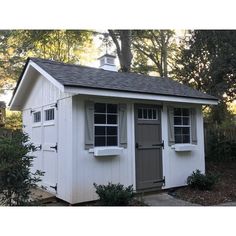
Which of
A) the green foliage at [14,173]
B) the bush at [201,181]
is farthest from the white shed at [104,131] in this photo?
the green foliage at [14,173]

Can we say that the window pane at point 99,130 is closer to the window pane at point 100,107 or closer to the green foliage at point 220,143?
the window pane at point 100,107

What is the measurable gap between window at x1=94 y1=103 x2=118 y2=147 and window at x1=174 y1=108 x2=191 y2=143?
195 centimetres

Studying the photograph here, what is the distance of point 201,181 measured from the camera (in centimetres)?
723

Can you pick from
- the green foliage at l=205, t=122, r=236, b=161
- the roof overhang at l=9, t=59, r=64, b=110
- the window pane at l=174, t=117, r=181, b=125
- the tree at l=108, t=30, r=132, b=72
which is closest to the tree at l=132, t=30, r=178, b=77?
the tree at l=108, t=30, r=132, b=72

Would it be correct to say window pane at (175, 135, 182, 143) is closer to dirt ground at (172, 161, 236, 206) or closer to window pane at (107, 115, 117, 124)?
dirt ground at (172, 161, 236, 206)

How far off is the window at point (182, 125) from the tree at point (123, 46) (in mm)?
7039

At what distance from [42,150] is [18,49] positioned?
1011cm

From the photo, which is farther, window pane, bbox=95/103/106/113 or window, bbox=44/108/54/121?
window, bbox=44/108/54/121

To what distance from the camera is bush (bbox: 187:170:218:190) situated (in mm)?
7199

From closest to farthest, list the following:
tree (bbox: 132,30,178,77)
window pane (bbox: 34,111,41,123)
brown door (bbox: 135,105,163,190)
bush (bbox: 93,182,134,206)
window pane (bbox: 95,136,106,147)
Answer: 1. bush (bbox: 93,182,134,206)
2. window pane (bbox: 95,136,106,147)
3. brown door (bbox: 135,105,163,190)
4. window pane (bbox: 34,111,41,123)
5. tree (bbox: 132,30,178,77)

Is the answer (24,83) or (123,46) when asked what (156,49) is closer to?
(123,46)

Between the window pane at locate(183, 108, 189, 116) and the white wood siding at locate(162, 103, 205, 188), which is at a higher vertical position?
the window pane at locate(183, 108, 189, 116)
